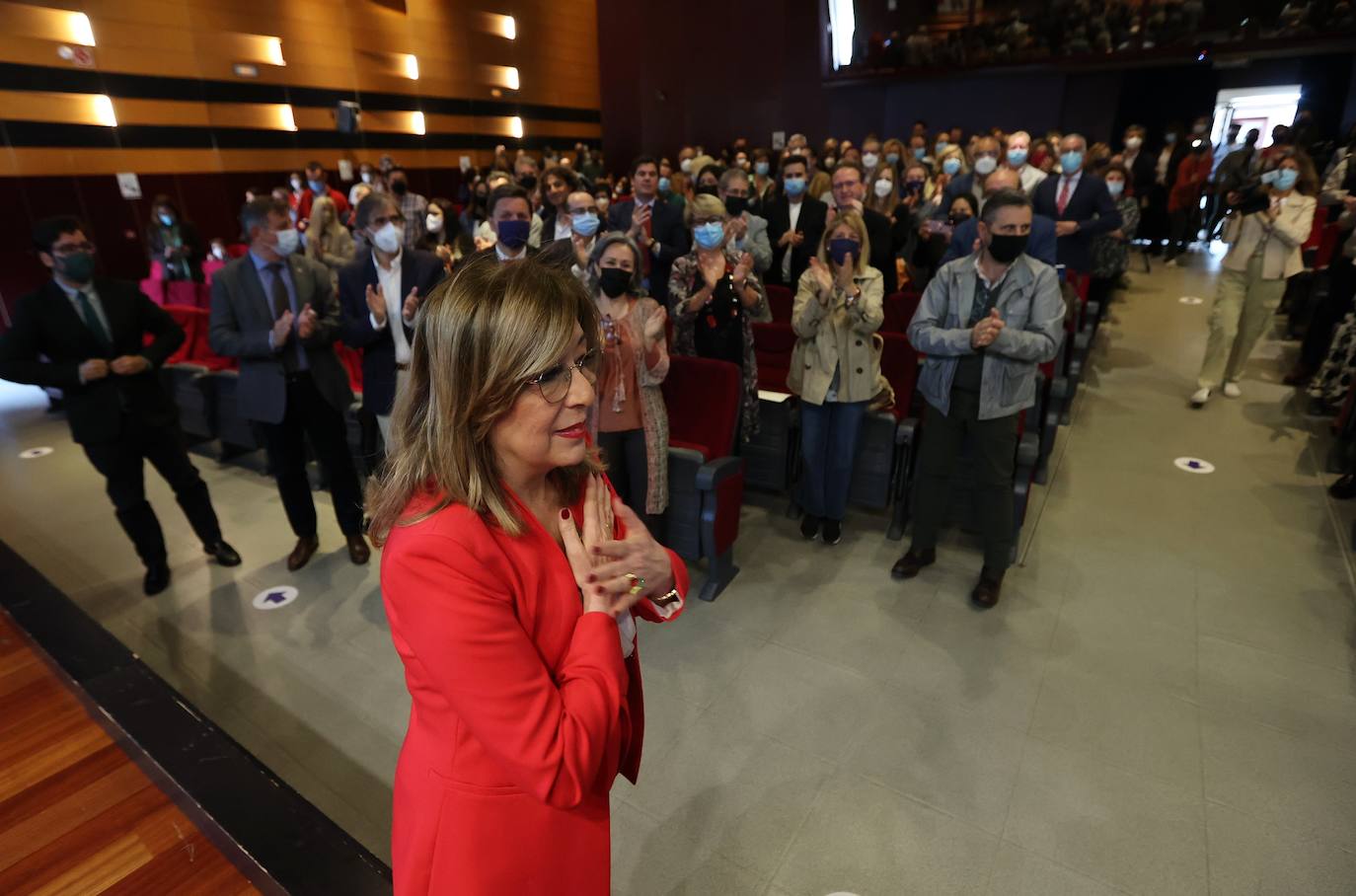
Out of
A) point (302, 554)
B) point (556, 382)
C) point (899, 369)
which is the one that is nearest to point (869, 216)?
point (899, 369)

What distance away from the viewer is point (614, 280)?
299cm

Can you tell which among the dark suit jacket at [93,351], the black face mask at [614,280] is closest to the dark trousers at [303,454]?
the dark suit jacket at [93,351]

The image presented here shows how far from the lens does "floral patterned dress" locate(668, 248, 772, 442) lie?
3.58 metres

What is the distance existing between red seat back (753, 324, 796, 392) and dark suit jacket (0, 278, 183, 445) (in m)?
3.14

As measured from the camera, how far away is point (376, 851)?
86.8 inches

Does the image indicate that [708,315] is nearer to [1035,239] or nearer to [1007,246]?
[1007,246]

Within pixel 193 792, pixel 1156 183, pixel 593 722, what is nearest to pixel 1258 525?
pixel 593 722

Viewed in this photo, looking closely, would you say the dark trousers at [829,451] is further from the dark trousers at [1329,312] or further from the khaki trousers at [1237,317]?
the dark trousers at [1329,312]

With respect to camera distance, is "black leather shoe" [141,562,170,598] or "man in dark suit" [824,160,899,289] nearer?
"black leather shoe" [141,562,170,598]

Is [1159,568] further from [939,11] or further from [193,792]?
[939,11]

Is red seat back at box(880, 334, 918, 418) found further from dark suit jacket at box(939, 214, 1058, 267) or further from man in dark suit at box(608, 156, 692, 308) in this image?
man in dark suit at box(608, 156, 692, 308)

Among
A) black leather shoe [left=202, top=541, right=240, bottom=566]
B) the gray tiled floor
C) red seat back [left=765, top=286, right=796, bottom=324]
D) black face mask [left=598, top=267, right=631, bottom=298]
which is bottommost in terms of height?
the gray tiled floor

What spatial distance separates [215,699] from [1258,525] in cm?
520

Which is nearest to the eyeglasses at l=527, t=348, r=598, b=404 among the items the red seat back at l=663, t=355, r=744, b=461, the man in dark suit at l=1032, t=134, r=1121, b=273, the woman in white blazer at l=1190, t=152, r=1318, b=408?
the red seat back at l=663, t=355, r=744, b=461
